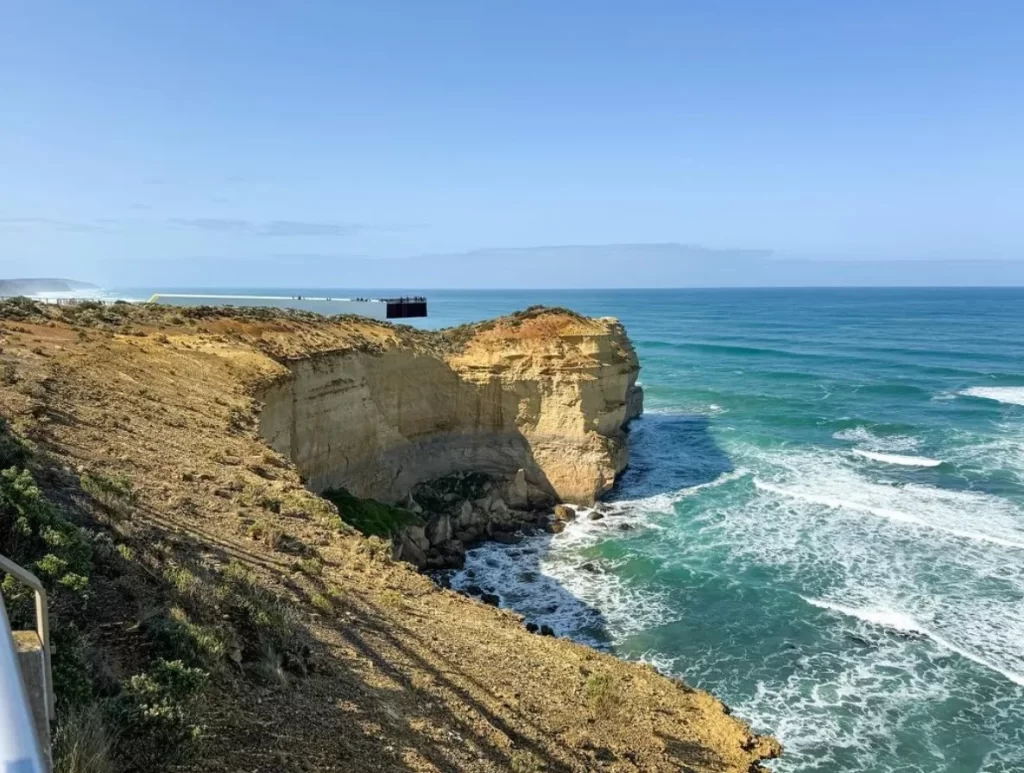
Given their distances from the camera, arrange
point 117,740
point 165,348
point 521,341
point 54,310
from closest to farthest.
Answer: point 117,740 → point 165,348 → point 54,310 → point 521,341

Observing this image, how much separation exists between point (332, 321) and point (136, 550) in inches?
985

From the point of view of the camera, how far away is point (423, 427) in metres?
34.1

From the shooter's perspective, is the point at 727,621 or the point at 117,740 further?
the point at 727,621

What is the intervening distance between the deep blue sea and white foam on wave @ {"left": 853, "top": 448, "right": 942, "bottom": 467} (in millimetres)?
180

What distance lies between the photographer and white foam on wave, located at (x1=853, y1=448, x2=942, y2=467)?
37062 mm

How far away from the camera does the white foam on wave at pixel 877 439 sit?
4078 centimetres

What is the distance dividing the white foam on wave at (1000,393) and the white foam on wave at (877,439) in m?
14.4

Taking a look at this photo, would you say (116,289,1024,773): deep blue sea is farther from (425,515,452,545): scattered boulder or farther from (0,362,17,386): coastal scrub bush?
(0,362,17,386): coastal scrub bush

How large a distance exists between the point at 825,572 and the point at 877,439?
2132 centimetres

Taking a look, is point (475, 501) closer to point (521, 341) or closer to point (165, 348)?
point (521, 341)

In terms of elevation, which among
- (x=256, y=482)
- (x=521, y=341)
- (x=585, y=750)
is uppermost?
(x=521, y=341)

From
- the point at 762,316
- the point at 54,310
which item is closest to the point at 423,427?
the point at 54,310

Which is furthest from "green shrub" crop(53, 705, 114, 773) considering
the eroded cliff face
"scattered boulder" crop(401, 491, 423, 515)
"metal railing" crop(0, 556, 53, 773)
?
the eroded cliff face

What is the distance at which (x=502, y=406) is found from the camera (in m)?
35.7
